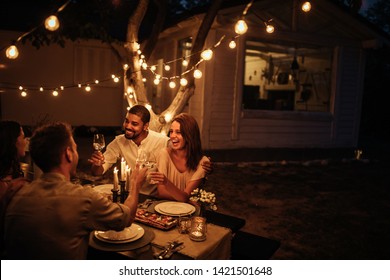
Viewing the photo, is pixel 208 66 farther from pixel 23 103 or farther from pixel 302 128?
pixel 23 103

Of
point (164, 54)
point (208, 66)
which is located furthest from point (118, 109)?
point (208, 66)

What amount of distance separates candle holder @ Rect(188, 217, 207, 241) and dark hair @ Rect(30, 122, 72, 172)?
902mm

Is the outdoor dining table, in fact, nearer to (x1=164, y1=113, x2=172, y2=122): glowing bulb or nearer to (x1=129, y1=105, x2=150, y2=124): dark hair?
(x1=129, y1=105, x2=150, y2=124): dark hair

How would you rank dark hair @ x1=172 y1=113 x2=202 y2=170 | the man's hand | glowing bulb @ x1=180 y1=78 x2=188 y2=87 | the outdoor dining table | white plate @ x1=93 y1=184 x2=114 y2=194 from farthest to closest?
1. glowing bulb @ x1=180 y1=78 x2=188 y2=87
2. dark hair @ x1=172 y1=113 x2=202 y2=170
3. the man's hand
4. white plate @ x1=93 y1=184 x2=114 y2=194
5. the outdoor dining table

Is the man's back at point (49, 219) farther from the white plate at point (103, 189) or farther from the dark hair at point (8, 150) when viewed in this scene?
the white plate at point (103, 189)

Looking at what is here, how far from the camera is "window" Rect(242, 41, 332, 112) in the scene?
10836mm

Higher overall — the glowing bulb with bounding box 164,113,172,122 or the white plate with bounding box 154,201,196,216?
the glowing bulb with bounding box 164,113,172,122

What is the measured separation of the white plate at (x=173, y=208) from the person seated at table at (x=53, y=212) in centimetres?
70

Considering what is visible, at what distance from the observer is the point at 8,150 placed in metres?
2.59

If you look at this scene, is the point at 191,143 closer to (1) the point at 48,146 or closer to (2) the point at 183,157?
(2) the point at 183,157

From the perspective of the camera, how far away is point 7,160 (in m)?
2.52

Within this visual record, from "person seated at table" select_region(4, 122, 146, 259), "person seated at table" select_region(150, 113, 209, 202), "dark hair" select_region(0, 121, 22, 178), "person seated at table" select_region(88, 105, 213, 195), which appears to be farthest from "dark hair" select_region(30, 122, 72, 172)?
"person seated at table" select_region(88, 105, 213, 195)

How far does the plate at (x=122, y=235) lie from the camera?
2.03 meters

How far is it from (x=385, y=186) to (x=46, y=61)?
1054 cm
